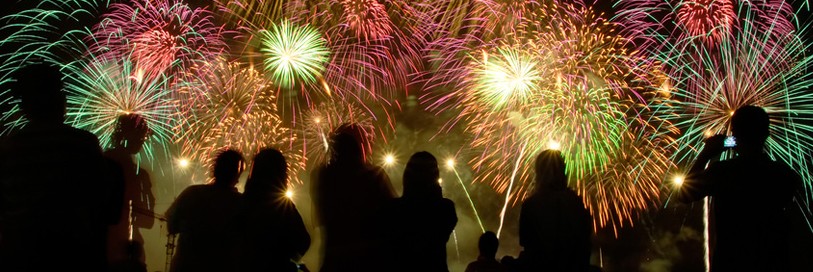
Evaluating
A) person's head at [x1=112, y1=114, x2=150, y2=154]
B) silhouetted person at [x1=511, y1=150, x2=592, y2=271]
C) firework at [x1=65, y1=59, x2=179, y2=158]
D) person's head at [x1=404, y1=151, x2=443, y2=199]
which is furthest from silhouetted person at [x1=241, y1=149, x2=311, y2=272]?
firework at [x1=65, y1=59, x2=179, y2=158]

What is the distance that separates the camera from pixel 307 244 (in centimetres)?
453

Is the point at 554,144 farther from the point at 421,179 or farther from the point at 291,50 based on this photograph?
the point at 421,179

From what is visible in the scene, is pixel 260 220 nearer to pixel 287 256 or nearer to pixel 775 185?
pixel 287 256

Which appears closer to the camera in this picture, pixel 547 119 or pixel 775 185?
pixel 775 185

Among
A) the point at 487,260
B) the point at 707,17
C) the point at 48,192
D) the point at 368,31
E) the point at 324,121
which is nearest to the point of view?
the point at 48,192

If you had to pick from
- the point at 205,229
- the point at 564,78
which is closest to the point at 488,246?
the point at 205,229

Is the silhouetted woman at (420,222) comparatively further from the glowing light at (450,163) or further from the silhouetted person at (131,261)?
the glowing light at (450,163)

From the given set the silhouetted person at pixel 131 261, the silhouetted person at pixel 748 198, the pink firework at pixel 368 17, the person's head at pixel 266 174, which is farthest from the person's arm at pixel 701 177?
the pink firework at pixel 368 17

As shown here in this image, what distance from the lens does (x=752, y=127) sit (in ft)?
13.1

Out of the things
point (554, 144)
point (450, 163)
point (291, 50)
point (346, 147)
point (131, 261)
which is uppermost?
point (450, 163)

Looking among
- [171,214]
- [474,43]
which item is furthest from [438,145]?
[171,214]

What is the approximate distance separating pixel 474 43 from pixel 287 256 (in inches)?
455

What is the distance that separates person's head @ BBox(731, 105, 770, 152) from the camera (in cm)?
399

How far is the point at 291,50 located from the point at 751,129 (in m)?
11.4
